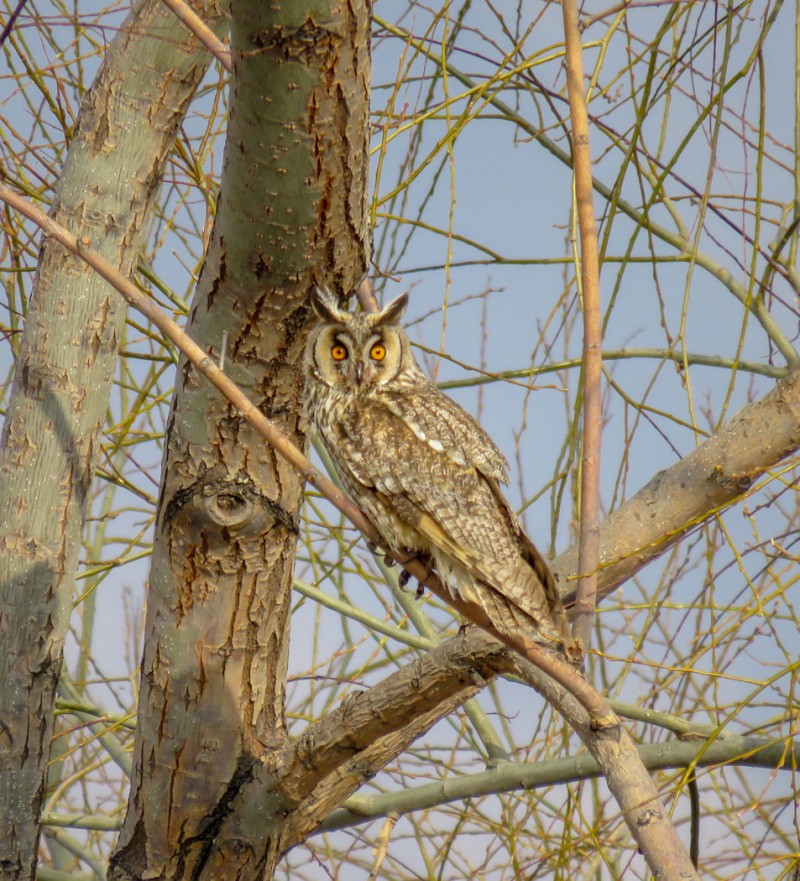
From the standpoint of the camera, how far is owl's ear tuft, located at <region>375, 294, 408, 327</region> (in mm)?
2746

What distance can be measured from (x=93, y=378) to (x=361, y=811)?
1.49 metres

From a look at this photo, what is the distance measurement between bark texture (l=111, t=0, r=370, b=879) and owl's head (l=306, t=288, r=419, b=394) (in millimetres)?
47

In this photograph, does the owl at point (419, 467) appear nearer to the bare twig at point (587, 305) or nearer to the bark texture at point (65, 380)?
the bare twig at point (587, 305)

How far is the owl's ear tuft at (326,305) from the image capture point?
2.43 m

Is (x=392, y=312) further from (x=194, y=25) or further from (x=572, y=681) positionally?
(x=572, y=681)

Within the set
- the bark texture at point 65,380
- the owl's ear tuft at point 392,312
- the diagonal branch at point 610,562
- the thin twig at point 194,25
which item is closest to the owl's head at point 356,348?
the owl's ear tuft at point 392,312

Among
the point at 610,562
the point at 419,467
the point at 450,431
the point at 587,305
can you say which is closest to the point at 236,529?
the point at 419,467

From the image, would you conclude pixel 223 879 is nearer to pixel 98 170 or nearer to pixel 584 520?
pixel 584 520

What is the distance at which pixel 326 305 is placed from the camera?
2.45 meters

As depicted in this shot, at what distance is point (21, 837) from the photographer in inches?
108

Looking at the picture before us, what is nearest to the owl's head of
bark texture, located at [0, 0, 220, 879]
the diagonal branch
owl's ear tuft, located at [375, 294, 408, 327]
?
owl's ear tuft, located at [375, 294, 408, 327]

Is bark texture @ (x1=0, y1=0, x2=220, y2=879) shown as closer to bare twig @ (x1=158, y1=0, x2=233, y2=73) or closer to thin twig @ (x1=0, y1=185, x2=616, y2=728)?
bare twig @ (x1=158, y1=0, x2=233, y2=73)

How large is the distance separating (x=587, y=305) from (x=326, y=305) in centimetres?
85

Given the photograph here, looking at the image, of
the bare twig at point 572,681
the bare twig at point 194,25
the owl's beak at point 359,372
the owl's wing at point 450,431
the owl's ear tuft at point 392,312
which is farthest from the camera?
the owl's ear tuft at point 392,312
